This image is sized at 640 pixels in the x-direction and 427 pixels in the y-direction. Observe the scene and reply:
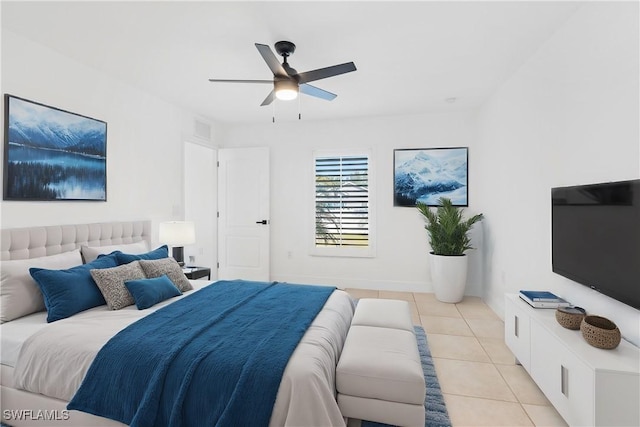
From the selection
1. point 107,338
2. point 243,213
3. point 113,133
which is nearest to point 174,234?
point 113,133

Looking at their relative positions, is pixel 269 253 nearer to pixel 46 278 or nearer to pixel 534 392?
pixel 46 278

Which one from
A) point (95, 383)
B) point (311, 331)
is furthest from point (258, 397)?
point (95, 383)

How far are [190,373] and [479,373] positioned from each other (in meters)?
2.14

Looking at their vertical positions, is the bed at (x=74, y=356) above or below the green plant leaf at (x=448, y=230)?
below

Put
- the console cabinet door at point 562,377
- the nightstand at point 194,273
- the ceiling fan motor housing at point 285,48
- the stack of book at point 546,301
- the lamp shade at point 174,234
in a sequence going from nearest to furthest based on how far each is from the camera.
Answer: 1. the console cabinet door at point 562,377
2. the stack of book at point 546,301
3. the ceiling fan motor housing at point 285,48
4. the lamp shade at point 174,234
5. the nightstand at point 194,273

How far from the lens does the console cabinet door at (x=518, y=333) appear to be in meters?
2.29

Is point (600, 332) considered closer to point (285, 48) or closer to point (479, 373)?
point (479, 373)

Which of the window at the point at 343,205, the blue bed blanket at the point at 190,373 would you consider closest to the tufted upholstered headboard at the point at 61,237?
the blue bed blanket at the point at 190,373

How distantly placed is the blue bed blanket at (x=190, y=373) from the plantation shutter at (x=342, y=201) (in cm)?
302

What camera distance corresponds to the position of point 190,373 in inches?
60.3

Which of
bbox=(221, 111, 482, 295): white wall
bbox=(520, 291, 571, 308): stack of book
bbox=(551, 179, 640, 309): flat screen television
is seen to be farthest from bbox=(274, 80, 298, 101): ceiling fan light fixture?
bbox=(221, 111, 482, 295): white wall

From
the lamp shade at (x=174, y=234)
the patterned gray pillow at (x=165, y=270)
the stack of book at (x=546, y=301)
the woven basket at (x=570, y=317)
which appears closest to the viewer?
the woven basket at (x=570, y=317)

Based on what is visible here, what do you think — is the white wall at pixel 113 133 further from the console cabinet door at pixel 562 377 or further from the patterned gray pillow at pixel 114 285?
the console cabinet door at pixel 562 377

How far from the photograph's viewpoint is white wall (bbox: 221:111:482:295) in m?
4.64
